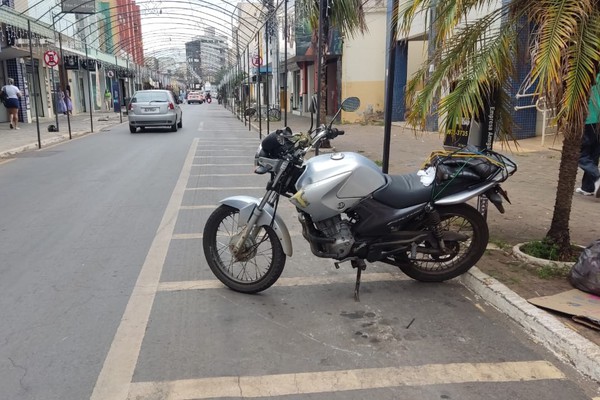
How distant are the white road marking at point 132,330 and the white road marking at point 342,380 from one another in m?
0.13

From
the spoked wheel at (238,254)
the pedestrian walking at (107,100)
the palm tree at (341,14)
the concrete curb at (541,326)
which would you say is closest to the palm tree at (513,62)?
the concrete curb at (541,326)

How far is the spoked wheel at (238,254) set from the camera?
4.48 meters

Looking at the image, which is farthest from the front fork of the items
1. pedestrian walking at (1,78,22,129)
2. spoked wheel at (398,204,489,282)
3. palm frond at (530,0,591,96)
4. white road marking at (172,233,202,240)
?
pedestrian walking at (1,78,22,129)

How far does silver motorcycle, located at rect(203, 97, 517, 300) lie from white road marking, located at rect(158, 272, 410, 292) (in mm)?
198

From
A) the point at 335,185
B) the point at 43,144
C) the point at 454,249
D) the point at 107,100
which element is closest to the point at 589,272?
the point at 454,249

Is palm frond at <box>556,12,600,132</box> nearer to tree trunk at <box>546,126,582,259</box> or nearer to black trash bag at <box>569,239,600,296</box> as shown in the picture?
tree trunk at <box>546,126,582,259</box>

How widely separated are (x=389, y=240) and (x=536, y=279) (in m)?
1.38

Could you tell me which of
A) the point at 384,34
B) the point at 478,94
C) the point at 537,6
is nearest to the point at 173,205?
the point at 478,94

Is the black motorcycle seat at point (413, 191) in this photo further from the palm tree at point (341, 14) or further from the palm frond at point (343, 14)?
the palm frond at point (343, 14)

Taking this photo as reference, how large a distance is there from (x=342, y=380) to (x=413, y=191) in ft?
5.89

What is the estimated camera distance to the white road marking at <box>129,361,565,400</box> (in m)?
3.11

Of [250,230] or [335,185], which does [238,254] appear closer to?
[250,230]

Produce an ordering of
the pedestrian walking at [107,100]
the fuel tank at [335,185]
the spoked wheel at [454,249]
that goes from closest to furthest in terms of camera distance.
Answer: the fuel tank at [335,185]
the spoked wheel at [454,249]
the pedestrian walking at [107,100]

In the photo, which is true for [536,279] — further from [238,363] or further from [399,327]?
[238,363]
